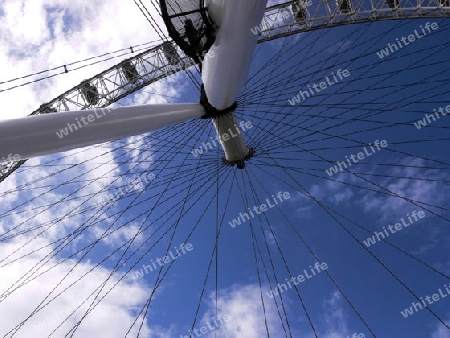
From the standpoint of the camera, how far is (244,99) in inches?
364

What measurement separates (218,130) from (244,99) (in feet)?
4.23

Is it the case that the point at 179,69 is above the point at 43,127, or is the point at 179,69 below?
above

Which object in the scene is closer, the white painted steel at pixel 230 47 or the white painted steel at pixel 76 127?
the white painted steel at pixel 76 127

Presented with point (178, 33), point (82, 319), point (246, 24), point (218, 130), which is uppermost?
point (178, 33)

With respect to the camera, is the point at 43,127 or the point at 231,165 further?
the point at 231,165

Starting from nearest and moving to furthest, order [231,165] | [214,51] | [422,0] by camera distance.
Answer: [214,51], [231,165], [422,0]

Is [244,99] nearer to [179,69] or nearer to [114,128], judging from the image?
[114,128]

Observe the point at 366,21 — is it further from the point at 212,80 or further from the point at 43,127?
the point at 43,127

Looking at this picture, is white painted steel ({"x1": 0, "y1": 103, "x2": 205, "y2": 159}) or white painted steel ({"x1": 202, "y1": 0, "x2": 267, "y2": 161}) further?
white painted steel ({"x1": 202, "y1": 0, "x2": 267, "y2": 161})

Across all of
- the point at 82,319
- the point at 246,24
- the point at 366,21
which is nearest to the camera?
the point at 246,24

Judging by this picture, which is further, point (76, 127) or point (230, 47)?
point (230, 47)

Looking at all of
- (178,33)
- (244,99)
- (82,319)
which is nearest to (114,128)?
(178,33)

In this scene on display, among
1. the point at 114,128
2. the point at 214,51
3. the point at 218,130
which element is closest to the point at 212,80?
the point at 214,51

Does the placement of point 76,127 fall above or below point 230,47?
below
